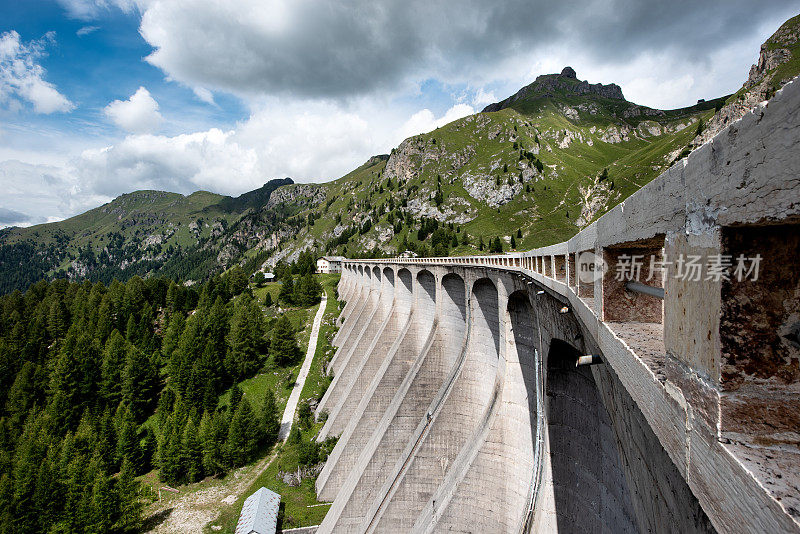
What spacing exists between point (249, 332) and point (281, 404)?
1386cm

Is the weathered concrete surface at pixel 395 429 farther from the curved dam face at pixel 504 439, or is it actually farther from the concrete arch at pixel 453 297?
the concrete arch at pixel 453 297

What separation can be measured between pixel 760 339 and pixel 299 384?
4685 centimetres

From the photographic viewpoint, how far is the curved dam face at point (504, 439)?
4.71 m

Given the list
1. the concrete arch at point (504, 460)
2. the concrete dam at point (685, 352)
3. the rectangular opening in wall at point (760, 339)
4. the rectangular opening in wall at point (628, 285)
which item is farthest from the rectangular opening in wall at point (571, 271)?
the concrete arch at point (504, 460)

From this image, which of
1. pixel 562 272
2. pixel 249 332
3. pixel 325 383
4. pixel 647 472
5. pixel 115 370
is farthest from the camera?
pixel 249 332

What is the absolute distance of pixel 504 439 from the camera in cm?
1547

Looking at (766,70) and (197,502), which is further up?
(766,70)

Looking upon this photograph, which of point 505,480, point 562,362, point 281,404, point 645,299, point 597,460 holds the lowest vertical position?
point 281,404

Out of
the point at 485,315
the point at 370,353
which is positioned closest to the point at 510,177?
the point at 370,353

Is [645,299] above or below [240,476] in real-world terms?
above

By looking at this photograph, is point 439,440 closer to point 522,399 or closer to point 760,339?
point 522,399

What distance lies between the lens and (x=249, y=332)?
50281mm

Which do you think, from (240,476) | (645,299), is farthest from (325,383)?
(645,299)

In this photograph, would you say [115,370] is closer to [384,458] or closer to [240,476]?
[240,476]
